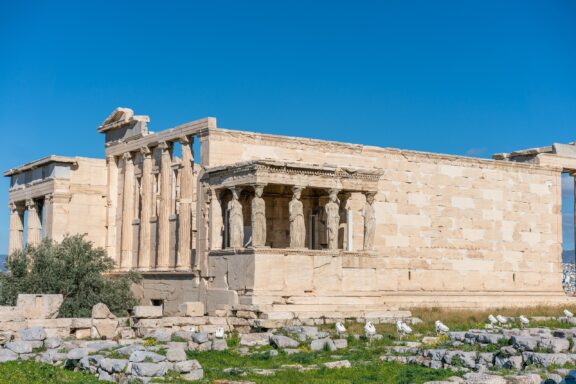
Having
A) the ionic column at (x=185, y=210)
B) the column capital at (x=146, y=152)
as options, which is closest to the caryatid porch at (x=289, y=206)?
the ionic column at (x=185, y=210)

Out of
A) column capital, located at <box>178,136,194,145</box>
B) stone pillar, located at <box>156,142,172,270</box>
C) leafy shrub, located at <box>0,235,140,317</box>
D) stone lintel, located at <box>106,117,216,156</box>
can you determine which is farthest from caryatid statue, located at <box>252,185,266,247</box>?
stone pillar, located at <box>156,142,172,270</box>

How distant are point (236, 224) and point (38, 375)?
10775 millimetres

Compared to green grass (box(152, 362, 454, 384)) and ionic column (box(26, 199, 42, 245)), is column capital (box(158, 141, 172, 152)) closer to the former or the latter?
ionic column (box(26, 199, 42, 245))

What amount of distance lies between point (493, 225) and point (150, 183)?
1232 centimetres

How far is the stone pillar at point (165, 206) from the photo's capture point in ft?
95.1

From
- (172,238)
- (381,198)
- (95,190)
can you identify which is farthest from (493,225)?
(95,190)

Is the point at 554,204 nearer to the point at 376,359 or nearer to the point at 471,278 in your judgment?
the point at 471,278

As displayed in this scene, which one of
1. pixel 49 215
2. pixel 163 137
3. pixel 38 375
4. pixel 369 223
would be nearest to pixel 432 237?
pixel 369 223

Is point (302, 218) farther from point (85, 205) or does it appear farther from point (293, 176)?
point (85, 205)

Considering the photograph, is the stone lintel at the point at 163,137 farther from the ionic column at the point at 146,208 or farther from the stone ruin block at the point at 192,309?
the stone ruin block at the point at 192,309

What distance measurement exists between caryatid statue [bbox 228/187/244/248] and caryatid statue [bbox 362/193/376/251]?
381cm

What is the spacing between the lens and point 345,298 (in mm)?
24781

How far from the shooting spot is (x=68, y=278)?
26.1 m

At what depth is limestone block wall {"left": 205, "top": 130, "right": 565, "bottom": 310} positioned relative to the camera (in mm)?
25078
